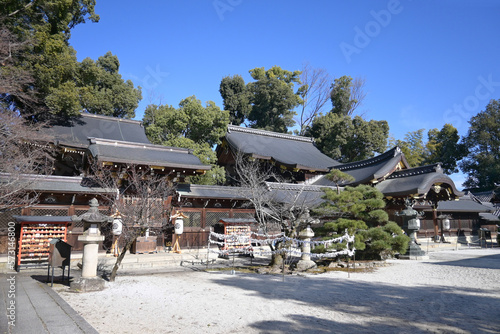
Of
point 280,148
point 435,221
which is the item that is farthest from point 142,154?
point 435,221

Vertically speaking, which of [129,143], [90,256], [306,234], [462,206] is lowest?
[90,256]

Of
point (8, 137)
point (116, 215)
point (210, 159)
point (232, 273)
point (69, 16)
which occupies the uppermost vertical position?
point (69, 16)

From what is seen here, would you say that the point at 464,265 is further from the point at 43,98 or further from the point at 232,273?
the point at 43,98

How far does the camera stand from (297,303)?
21.7ft

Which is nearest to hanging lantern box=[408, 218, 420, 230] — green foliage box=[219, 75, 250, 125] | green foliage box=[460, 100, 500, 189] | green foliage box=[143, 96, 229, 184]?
green foliage box=[143, 96, 229, 184]

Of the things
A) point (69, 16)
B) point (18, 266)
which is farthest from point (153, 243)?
point (69, 16)

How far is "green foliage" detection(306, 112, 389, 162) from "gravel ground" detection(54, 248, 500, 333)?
18900 mm

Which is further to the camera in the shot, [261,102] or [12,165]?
[261,102]

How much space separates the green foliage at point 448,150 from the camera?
123 ft

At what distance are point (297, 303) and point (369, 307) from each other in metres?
1.40

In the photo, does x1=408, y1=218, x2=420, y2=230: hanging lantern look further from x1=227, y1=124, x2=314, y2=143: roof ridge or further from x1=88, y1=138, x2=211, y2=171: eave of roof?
x1=227, y1=124, x2=314, y2=143: roof ridge

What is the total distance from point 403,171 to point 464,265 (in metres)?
8.63

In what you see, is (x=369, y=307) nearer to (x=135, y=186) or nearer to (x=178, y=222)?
(x=178, y=222)

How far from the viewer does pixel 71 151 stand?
17125 mm
